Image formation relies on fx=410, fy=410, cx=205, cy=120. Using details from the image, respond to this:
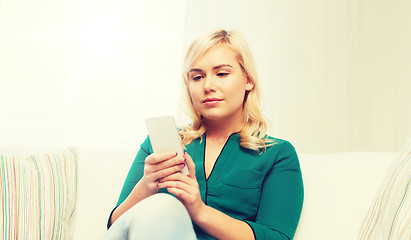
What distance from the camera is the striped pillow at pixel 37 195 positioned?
4.10 ft

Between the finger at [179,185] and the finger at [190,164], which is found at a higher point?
the finger at [190,164]

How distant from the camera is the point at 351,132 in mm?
2701

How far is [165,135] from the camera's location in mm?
956

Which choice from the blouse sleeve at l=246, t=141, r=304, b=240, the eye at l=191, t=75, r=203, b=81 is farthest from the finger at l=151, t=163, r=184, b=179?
the eye at l=191, t=75, r=203, b=81

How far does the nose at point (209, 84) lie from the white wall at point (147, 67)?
1131 millimetres

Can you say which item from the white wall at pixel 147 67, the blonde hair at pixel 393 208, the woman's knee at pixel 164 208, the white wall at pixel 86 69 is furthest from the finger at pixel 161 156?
the white wall at pixel 86 69

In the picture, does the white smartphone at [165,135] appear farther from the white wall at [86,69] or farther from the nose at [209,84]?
the white wall at [86,69]

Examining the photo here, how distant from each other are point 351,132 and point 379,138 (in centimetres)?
25

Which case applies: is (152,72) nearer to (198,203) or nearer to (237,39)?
(237,39)

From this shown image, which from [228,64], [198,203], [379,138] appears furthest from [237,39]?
[379,138]

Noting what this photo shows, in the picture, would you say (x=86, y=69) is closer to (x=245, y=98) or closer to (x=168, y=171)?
(x=245, y=98)

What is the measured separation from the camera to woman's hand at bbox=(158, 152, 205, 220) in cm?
95

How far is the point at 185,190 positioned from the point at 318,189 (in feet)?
1.58

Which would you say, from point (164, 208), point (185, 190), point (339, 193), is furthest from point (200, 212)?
point (339, 193)
